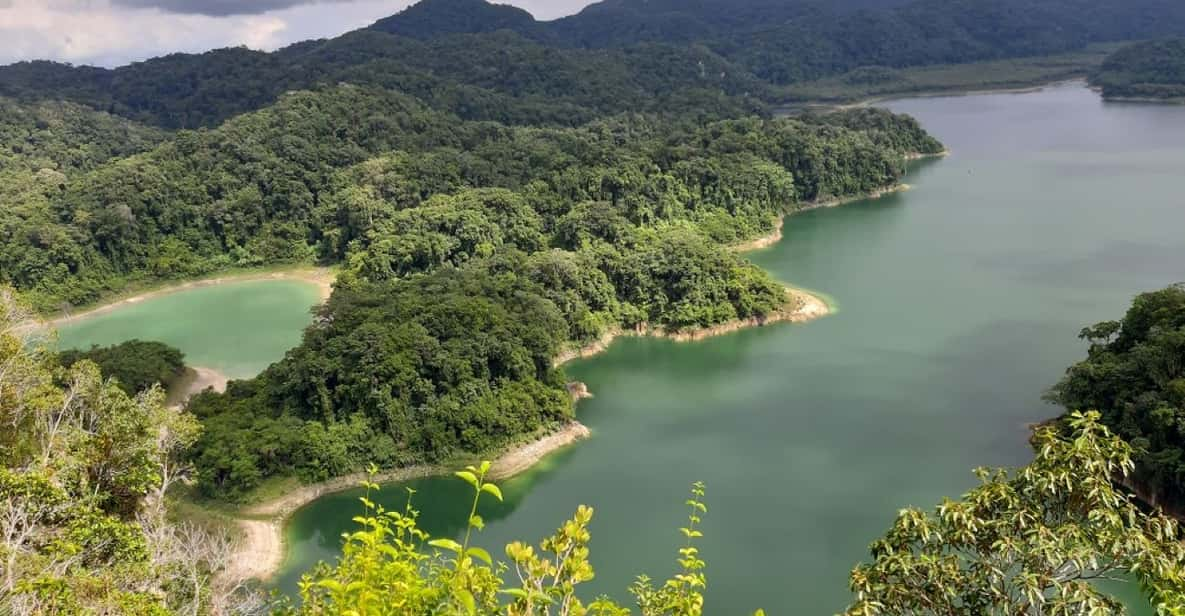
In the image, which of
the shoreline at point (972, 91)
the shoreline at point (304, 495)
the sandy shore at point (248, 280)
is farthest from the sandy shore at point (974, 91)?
the shoreline at point (304, 495)

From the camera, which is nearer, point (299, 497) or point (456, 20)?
point (299, 497)

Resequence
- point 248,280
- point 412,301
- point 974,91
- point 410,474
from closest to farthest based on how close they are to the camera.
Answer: point 410,474
point 412,301
point 248,280
point 974,91

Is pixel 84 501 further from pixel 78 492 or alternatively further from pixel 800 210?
pixel 800 210

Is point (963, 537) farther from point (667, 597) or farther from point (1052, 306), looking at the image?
point (1052, 306)

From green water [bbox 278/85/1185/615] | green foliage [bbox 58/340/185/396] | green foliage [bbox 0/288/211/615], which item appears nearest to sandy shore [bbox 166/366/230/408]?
green foliage [bbox 58/340/185/396]

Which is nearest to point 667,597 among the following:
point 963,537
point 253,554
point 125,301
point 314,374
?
point 963,537

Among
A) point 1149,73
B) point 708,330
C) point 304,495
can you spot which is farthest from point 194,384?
point 1149,73
